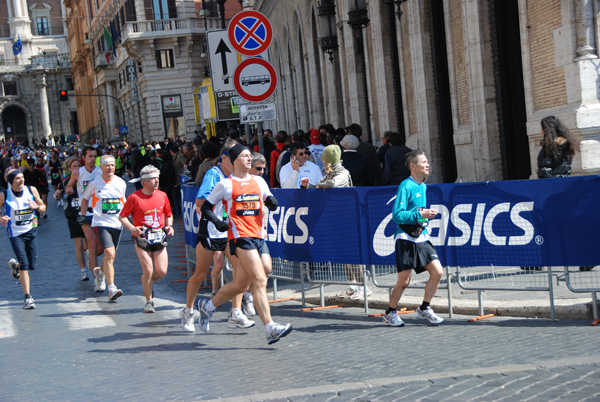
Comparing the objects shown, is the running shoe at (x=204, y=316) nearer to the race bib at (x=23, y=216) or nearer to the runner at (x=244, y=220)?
the runner at (x=244, y=220)

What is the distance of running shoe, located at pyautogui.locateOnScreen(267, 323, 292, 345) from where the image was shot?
7.91 m

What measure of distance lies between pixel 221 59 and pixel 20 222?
4474 mm

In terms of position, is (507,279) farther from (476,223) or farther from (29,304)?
(29,304)

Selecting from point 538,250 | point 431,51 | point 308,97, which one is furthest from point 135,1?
point 538,250

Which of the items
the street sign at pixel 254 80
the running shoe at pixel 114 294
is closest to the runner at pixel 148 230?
the running shoe at pixel 114 294

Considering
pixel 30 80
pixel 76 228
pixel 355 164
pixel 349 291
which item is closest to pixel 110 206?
pixel 76 228

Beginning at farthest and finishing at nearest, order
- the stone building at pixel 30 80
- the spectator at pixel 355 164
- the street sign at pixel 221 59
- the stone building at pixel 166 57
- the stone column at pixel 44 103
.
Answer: the stone building at pixel 30 80 < the stone column at pixel 44 103 < the stone building at pixel 166 57 < the street sign at pixel 221 59 < the spectator at pixel 355 164

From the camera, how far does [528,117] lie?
43.7ft

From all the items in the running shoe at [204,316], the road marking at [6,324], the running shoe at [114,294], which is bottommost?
the road marking at [6,324]

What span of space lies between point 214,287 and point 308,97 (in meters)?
23.4

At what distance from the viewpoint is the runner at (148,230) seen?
10.8 m

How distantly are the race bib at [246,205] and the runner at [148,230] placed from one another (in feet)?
8.54

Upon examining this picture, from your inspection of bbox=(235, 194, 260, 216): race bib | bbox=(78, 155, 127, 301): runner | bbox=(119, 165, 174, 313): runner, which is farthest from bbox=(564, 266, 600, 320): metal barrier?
bbox=(78, 155, 127, 301): runner

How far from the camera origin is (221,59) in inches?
587
